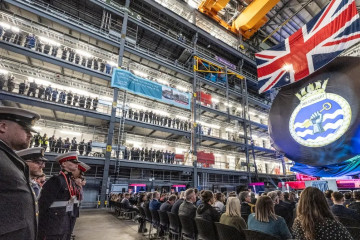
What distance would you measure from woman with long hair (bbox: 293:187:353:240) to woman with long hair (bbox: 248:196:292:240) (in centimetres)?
63

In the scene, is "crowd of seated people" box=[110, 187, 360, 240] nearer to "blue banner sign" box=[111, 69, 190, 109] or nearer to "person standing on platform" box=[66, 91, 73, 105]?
"blue banner sign" box=[111, 69, 190, 109]

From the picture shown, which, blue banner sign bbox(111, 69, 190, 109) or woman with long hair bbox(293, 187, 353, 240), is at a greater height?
blue banner sign bbox(111, 69, 190, 109)

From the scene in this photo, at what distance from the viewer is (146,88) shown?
13.9 meters

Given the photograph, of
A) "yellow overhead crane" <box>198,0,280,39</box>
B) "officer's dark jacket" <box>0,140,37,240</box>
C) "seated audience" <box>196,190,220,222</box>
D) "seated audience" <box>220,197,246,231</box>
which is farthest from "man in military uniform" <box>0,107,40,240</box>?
"yellow overhead crane" <box>198,0,280,39</box>

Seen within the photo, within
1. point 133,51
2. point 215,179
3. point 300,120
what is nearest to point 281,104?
point 300,120

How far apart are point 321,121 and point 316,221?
471cm

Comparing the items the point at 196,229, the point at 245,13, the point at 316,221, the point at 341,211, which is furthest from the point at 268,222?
the point at 245,13

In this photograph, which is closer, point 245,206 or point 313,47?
point 245,206

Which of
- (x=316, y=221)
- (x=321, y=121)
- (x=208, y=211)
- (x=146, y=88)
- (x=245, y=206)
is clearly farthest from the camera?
(x=146, y=88)

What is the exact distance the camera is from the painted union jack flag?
492 cm

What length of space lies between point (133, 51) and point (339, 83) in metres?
13.8

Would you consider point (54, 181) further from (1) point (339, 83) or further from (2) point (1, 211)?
(1) point (339, 83)

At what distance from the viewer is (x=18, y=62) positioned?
1255cm

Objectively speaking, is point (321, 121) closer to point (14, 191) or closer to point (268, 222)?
point (268, 222)
